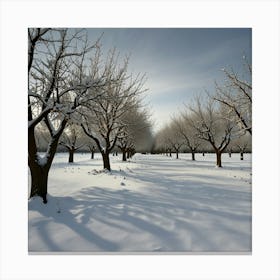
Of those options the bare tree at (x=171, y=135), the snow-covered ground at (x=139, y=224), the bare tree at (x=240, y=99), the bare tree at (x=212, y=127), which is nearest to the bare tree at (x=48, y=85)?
the snow-covered ground at (x=139, y=224)

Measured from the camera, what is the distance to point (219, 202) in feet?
15.7

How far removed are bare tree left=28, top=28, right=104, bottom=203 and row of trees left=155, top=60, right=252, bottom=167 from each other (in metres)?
3.82

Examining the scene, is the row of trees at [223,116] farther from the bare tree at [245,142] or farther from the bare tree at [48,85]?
the bare tree at [48,85]

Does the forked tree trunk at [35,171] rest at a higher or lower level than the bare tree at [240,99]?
lower

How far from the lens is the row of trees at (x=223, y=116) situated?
663cm

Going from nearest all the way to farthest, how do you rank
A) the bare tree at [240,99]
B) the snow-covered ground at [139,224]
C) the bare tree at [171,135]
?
the snow-covered ground at [139,224], the bare tree at [240,99], the bare tree at [171,135]

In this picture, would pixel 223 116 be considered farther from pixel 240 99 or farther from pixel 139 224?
pixel 139 224

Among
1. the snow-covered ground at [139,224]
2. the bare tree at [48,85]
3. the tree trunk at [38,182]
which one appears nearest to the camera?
the snow-covered ground at [139,224]

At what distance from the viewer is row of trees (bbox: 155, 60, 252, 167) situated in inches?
261

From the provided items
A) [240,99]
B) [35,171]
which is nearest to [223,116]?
[240,99]

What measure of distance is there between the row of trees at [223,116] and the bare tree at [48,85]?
12.5 feet
